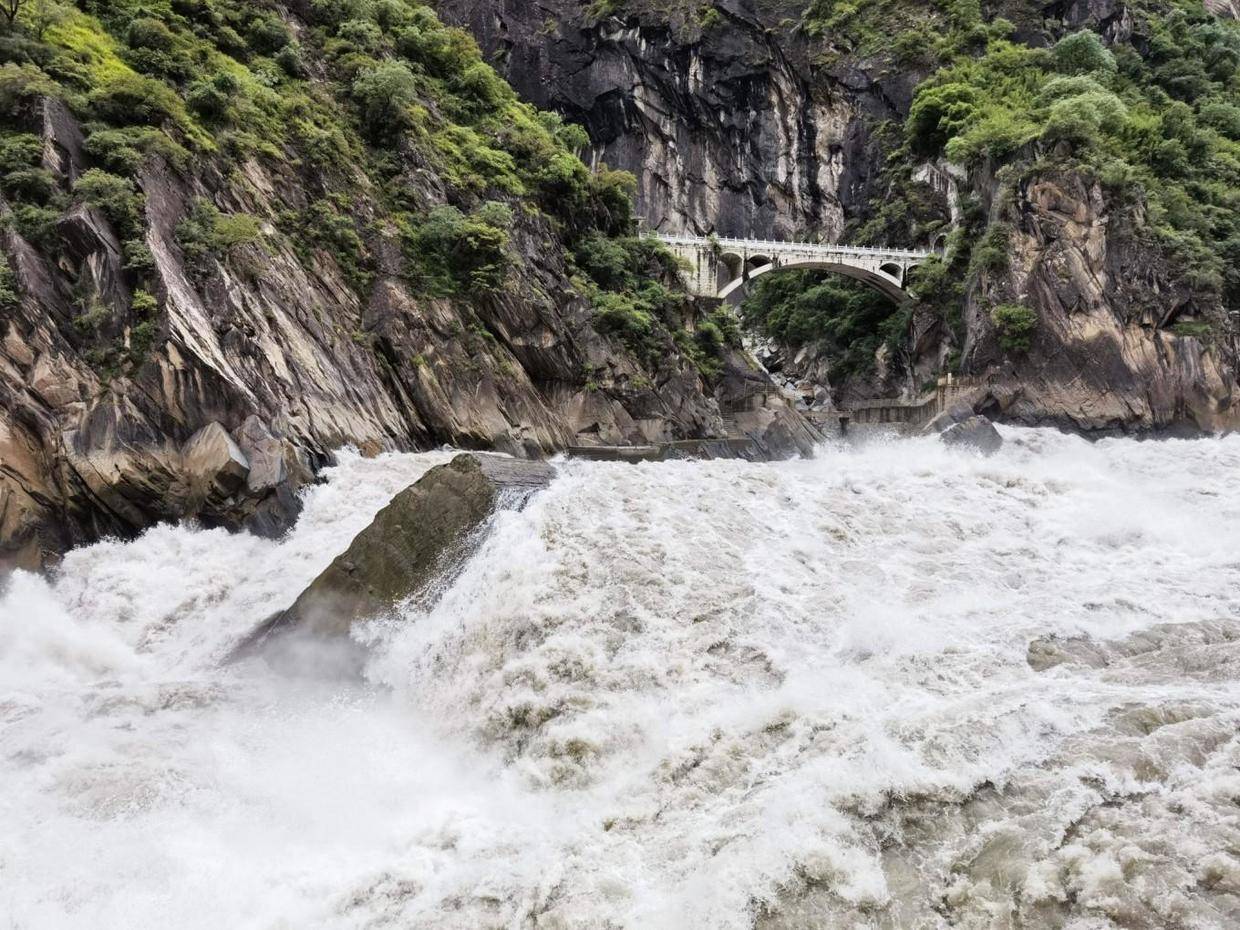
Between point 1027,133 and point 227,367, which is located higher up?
point 1027,133

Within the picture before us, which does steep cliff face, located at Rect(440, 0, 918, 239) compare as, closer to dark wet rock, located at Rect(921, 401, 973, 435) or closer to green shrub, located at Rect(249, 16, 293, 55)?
dark wet rock, located at Rect(921, 401, 973, 435)

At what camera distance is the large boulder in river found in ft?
35.4

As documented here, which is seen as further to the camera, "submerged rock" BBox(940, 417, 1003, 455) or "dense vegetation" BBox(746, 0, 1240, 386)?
"dense vegetation" BBox(746, 0, 1240, 386)

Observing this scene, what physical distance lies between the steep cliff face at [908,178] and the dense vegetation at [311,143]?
1992cm

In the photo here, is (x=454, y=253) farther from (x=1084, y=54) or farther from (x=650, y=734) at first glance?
(x=1084, y=54)

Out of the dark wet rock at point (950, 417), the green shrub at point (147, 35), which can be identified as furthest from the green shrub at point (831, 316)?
the green shrub at point (147, 35)

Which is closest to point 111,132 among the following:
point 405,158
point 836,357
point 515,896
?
point 405,158

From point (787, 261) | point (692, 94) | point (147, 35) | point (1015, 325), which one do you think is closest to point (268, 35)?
point (147, 35)

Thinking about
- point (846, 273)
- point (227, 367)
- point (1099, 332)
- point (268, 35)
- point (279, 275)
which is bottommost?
point (1099, 332)

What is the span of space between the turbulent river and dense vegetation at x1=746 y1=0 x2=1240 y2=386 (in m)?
32.6

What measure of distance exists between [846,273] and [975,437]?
26581 mm

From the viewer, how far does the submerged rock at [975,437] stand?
2467cm

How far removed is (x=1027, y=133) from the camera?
1593 inches

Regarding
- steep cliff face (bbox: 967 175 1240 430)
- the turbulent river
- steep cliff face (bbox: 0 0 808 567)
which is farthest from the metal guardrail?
the turbulent river
